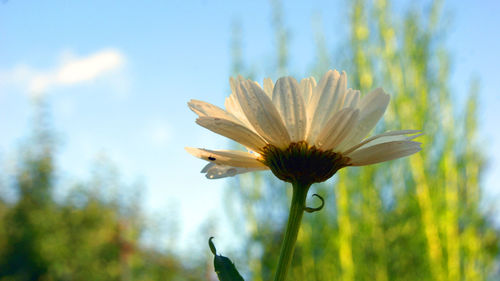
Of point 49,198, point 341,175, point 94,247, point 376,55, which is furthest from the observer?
point 49,198

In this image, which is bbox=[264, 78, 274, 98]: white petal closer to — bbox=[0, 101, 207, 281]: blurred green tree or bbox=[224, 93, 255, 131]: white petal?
bbox=[224, 93, 255, 131]: white petal

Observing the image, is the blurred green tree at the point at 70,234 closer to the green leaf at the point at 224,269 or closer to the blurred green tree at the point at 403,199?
the blurred green tree at the point at 403,199

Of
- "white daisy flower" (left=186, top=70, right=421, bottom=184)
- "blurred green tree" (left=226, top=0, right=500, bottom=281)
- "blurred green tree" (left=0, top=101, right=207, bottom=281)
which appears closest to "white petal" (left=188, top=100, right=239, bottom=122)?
"white daisy flower" (left=186, top=70, right=421, bottom=184)

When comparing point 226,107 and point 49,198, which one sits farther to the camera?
point 49,198

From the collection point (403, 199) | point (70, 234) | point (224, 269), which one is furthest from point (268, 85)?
point (70, 234)

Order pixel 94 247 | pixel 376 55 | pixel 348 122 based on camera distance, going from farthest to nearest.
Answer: pixel 94 247
pixel 376 55
pixel 348 122

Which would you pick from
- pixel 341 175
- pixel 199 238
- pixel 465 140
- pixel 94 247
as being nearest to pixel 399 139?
pixel 341 175

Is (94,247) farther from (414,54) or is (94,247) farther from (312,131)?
(312,131)

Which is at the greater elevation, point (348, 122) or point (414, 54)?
point (414, 54)
